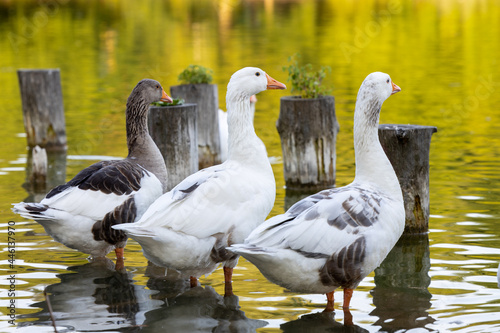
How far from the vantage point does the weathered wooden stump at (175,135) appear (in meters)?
9.78

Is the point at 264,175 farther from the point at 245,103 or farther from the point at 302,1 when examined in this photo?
the point at 302,1

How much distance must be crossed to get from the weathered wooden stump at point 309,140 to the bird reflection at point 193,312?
3703 mm

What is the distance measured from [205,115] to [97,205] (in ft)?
Answer: 15.8

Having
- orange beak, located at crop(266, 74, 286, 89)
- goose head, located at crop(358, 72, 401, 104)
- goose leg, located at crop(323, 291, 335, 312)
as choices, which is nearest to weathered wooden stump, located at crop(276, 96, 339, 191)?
orange beak, located at crop(266, 74, 286, 89)

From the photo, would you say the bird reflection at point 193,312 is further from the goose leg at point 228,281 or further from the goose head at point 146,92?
the goose head at point 146,92

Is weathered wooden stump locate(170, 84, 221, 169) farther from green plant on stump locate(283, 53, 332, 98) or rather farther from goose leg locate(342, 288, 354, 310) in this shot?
goose leg locate(342, 288, 354, 310)

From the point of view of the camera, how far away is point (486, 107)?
17.2 meters

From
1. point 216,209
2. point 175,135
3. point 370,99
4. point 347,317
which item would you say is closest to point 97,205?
point 216,209

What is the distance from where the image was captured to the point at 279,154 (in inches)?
524

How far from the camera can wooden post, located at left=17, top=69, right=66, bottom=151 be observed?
44.0 ft

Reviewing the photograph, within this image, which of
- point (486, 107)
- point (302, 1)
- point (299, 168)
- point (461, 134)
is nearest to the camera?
point (299, 168)

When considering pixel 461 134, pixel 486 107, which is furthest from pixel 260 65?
pixel 461 134

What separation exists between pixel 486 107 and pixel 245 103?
11535mm

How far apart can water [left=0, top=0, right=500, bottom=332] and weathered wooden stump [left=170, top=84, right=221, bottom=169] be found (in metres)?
1.24
